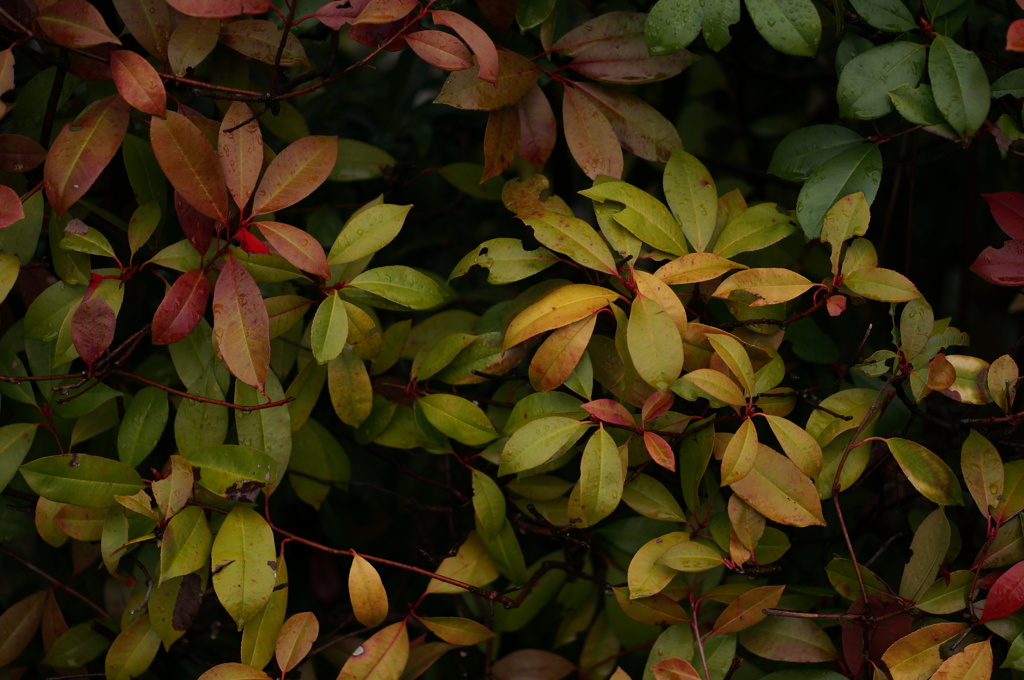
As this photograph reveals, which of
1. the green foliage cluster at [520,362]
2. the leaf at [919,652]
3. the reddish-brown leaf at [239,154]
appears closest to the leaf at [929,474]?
the green foliage cluster at [520,362]

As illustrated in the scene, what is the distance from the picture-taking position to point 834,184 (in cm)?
87

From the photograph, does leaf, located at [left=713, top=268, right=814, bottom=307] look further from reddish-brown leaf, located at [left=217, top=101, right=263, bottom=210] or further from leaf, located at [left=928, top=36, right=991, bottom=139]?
reddish-brown leaf, located at [left=217, top=101, right=263, bottom=210]

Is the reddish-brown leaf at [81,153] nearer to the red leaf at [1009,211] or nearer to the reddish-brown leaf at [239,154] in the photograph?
the reddish-brown leaf at [239,154]

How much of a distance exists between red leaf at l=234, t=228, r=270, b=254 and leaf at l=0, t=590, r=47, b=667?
551 mm

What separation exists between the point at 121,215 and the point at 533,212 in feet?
2.00

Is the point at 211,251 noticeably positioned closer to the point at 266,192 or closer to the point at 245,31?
the point at 266,192

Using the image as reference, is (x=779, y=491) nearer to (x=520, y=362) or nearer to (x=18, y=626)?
(x=520, y=362)

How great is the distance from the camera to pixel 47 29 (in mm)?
778

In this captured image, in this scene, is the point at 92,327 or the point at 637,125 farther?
the point at 637,125

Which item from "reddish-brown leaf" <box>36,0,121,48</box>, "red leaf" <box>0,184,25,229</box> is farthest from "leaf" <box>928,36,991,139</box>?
"red leaf" <box>0,184,25,229</box>

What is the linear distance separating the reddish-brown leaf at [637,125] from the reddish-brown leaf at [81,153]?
51cm

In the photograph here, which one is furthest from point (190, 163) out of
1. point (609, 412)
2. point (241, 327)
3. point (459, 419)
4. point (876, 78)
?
point (876, 78)

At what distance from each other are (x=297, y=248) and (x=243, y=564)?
313 mm

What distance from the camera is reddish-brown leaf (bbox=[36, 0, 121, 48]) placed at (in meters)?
0.77
